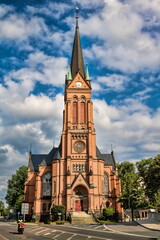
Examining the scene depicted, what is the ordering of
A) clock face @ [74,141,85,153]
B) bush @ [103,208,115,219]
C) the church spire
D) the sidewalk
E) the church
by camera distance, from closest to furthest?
the sidewalk → bush @ [103,208,115,219] → the church → clock face @ [74,141,85,153] → the church spire

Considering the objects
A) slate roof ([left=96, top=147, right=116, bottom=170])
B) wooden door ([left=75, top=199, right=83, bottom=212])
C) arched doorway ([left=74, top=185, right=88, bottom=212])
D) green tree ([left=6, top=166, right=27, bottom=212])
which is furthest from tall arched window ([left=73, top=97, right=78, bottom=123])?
green tree ([left=6, top=166, right=27, bottom=212])

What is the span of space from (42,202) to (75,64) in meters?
37.0

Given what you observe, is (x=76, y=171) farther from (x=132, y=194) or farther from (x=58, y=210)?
(x=132, y=194)

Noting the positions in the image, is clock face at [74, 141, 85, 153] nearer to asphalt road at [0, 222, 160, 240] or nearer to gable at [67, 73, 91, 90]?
gable at [67, 73, 91, 90]

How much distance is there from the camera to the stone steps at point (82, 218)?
157 feet

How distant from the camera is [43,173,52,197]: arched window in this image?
58906mm

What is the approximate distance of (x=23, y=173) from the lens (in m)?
73.4

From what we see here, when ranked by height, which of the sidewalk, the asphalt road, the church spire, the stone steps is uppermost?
the church spire

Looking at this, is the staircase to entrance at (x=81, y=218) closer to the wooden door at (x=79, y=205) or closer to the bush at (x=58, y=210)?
the bush at (x=58, y=210)

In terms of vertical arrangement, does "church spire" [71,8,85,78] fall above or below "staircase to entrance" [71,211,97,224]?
above

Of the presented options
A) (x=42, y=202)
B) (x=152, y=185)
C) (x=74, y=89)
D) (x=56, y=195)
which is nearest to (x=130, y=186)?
(x=152, y=185)

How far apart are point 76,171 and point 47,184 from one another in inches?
345

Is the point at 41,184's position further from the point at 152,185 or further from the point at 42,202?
the point at 152,185

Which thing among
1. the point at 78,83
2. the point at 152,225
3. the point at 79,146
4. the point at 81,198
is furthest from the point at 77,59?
the point at 152,225
